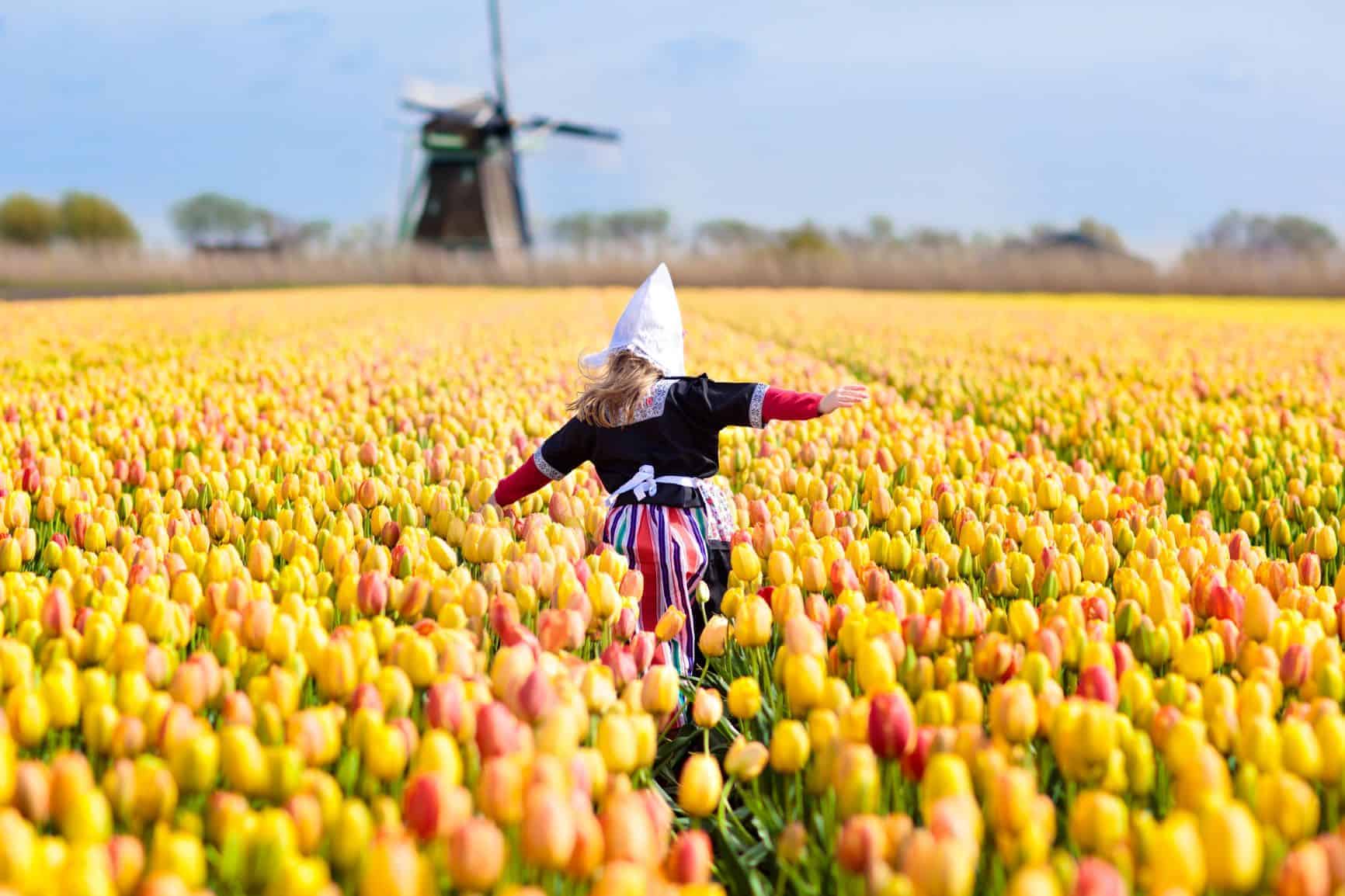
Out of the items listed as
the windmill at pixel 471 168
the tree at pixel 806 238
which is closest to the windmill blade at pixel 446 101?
the windmill at pixel 471 168

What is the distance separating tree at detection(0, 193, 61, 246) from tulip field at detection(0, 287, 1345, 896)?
8094 centimetres

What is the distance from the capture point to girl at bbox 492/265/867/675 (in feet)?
12.3

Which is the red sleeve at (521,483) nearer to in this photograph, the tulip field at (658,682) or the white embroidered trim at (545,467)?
the white embroidered trim at (545,467)

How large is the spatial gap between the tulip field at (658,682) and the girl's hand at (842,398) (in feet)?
1.22

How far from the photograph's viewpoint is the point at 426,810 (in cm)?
165

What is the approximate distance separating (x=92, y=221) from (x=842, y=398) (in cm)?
8263

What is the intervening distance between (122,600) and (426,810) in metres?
1.32

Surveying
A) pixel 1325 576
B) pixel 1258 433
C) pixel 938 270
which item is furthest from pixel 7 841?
pixel 938 270

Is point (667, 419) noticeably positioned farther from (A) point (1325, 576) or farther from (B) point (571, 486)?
(A) point (1325, 576)

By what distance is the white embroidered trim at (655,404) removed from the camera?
3873mm

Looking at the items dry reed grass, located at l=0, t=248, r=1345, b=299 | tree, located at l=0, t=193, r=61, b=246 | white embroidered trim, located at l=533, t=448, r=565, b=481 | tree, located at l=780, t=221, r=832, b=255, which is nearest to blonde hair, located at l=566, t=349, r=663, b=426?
white embroidered trim, located at l=533, t=448, r=565, b=481

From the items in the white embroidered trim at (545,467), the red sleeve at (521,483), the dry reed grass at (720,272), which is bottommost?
the red sleeve at (521,483)

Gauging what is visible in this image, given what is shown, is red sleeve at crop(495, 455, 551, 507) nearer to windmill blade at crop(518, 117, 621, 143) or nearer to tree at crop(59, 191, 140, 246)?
windmill blade at crop(518, 117, 621, 143)

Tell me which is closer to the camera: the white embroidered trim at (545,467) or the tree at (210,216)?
the white embroidered trim at (545,467)
